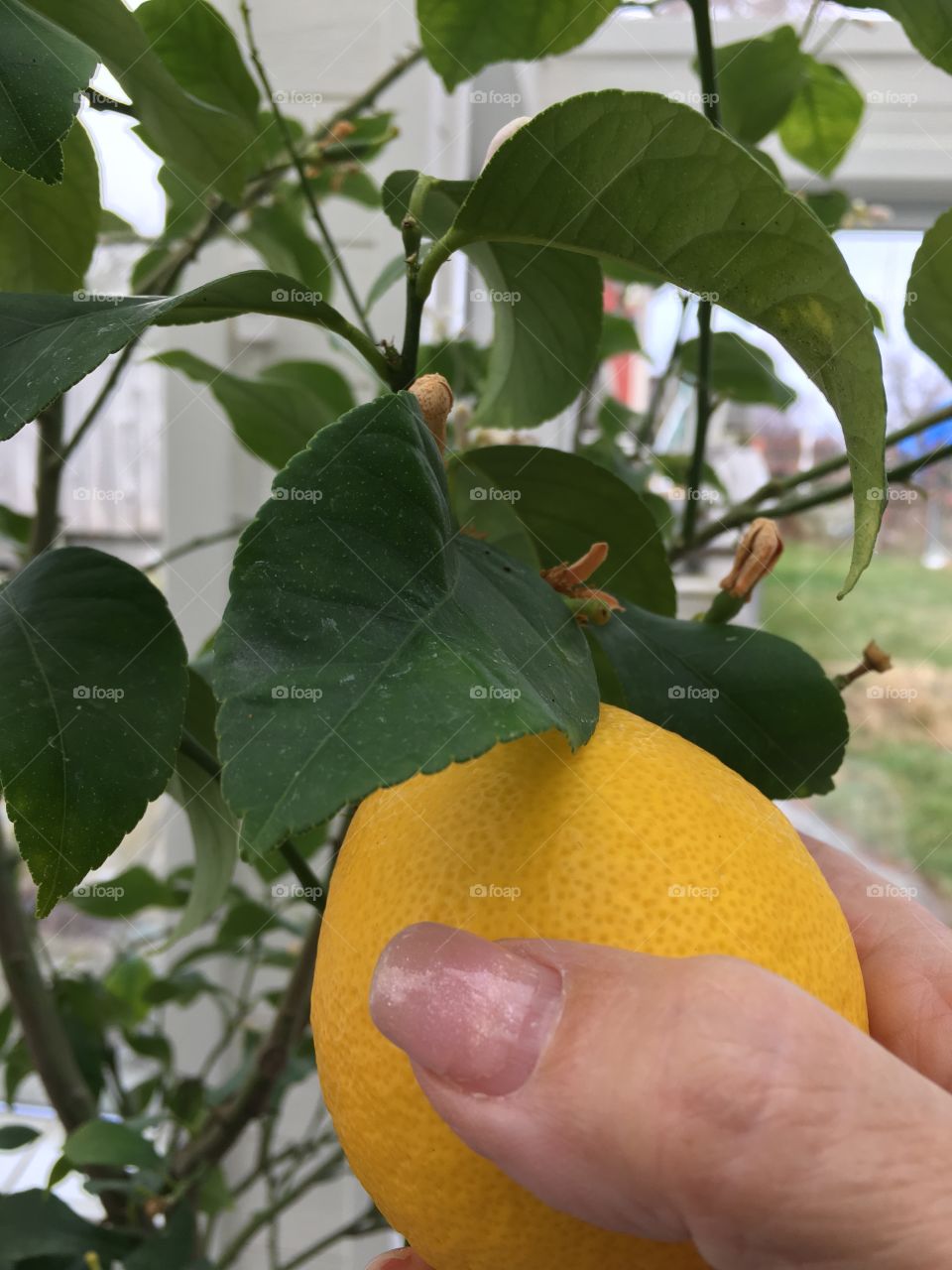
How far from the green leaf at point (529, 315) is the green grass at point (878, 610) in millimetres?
996

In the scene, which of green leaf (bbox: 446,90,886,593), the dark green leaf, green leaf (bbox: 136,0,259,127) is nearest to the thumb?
green leaf (bbox: 446,90,886,593)

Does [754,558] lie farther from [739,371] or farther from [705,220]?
[739,371]

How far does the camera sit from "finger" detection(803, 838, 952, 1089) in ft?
1.32

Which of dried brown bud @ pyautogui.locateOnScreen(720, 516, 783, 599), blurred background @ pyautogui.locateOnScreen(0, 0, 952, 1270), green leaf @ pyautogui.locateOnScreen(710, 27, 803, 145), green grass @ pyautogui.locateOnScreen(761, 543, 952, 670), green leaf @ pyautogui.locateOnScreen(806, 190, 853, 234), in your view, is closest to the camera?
dried brown bud @ pyautogui.locateOnScreen(720, 516, 783, 599)

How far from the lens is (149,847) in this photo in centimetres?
115

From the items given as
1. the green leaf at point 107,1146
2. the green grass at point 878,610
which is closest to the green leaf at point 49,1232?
the green leaf at point 107,1146

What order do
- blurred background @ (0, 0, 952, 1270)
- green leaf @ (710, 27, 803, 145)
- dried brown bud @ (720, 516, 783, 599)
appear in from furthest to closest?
blurred background @ (0, 0, 952, 1270), green leaf @ (710, 27, 803, 145), dried brown bud @ (720, 516, 783, 599)

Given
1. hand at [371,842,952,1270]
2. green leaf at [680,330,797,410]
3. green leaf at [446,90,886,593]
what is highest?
green leaf at [446,90,886,593]

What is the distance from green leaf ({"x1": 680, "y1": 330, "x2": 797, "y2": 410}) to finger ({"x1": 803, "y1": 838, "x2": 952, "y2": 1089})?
296 millimetres

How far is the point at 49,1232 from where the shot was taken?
0.51m

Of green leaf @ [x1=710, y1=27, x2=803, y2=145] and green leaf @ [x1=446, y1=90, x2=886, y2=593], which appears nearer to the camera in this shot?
green leaf @ [x1=446, y1=90, x2=886, y2=593]

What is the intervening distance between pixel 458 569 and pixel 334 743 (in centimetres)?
7

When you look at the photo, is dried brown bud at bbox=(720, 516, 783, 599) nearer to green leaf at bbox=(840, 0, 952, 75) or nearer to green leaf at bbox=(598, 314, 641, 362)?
green leaf at bbox=(840, 0, 952, 75)

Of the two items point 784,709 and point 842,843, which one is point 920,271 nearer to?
point 784,709
